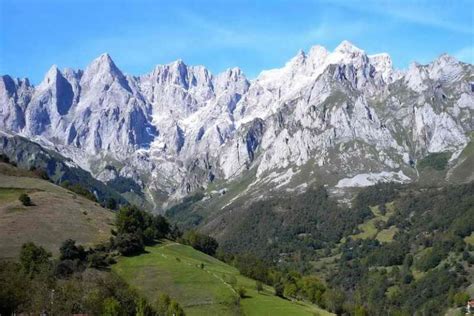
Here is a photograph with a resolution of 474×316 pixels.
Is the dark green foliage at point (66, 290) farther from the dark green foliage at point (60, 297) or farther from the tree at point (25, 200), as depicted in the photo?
the tree at point (25, 200)

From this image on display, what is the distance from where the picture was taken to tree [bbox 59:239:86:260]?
14550cm

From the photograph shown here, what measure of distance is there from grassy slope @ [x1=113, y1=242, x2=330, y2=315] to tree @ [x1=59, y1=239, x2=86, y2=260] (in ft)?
29.0

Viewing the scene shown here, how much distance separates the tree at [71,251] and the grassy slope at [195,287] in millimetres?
8839

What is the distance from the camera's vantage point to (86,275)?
135 meters

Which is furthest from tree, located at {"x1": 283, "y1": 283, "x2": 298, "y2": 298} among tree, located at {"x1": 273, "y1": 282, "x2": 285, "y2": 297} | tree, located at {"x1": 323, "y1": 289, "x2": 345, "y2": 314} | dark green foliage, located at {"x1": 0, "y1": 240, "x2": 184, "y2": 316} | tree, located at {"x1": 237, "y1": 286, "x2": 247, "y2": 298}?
dark green foliage, located at {"x1": 0, "y1": 240, "x2": 184, "y2": 316}

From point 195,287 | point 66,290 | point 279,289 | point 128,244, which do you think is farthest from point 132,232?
point 66,290

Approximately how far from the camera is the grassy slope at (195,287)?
135m

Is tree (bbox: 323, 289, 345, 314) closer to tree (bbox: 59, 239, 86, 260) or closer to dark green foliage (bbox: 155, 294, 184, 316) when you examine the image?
dark green foliage (bbox: 155, 294, 184, 316)

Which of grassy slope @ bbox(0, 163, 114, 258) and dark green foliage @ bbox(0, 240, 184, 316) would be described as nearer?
dark green foliage @ bbox(0, 240, 184, 316)

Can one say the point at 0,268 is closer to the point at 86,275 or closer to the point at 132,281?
the point at 86,275

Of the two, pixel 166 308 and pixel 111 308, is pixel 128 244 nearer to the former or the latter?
pixel 166 308

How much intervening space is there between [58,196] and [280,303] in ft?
276

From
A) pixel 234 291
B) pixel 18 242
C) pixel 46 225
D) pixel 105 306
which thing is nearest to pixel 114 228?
pixel 46 225

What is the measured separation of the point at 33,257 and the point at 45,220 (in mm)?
32960
